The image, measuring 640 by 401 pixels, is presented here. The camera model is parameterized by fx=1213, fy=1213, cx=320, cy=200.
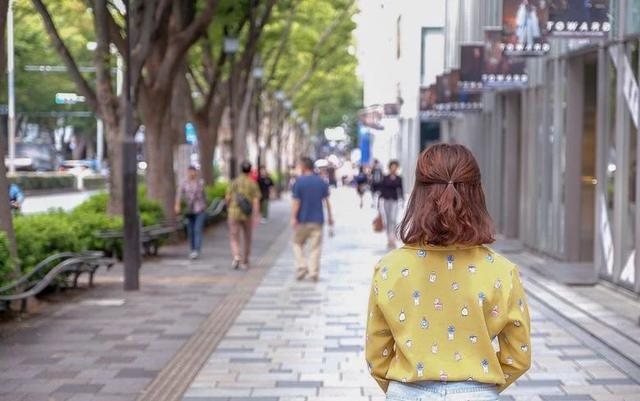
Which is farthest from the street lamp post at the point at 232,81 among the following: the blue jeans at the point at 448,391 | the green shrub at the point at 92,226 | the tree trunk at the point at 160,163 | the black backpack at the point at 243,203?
the blue jeans at the point at 448,391

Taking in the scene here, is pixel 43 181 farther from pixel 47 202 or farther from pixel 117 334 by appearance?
pixel 117 334

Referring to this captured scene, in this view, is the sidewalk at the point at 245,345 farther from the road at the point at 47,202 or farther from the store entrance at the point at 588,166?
the road at the point at 47,202

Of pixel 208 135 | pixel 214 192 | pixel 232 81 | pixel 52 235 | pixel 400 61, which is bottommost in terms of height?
pixel 214 192

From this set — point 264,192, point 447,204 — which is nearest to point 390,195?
point 264,192

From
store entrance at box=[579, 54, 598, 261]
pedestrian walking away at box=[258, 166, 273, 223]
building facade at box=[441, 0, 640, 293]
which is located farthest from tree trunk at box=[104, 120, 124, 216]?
pedestrian walking away at box=[258, 166, 273, 223]

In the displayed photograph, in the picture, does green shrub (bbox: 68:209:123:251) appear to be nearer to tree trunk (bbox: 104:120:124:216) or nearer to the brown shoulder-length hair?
tree trunk (bbox: 104:120:124:216)

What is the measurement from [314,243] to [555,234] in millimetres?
4334

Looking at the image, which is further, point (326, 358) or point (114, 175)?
point (114, 175)

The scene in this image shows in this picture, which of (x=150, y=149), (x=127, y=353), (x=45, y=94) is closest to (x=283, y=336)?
(x=127, y=353)

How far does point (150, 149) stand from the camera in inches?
865

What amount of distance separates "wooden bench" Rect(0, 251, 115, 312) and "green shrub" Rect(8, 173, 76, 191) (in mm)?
40491

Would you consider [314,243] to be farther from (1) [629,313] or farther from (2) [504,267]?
(2) [504,267]

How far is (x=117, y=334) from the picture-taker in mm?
10711

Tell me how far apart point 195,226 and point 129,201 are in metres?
4.67
